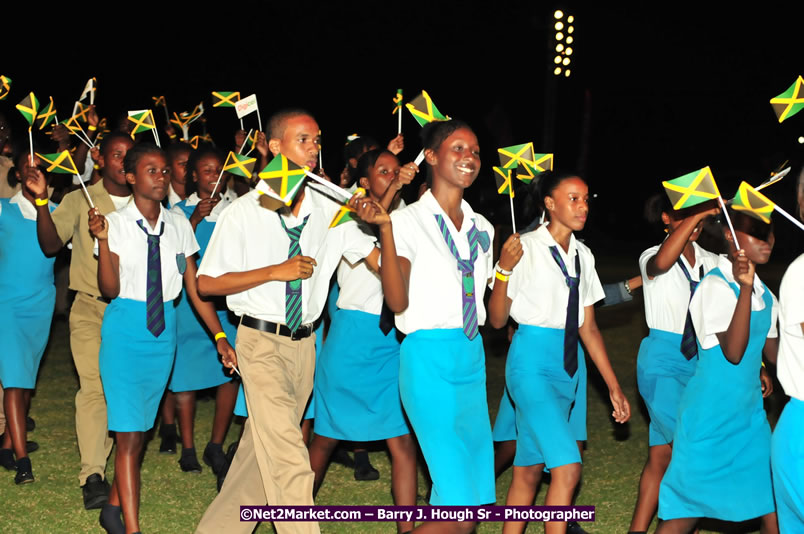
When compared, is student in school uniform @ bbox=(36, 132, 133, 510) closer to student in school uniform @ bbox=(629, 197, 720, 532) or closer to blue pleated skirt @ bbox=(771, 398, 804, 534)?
student in school uniform @ bbox=(629, 197, 720, 532)

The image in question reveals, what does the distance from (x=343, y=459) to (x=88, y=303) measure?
2127 mm

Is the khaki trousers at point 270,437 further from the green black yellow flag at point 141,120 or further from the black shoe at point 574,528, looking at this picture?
the green black yellow flag at point 141,120

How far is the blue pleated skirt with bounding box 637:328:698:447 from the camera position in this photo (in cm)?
540

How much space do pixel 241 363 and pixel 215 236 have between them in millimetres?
616

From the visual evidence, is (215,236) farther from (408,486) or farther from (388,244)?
(408,486)

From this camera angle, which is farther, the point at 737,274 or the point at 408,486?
the point at 408,486

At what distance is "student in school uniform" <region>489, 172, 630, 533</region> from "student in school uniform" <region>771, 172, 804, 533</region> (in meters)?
1.17

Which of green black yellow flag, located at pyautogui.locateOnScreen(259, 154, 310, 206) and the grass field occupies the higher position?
green black yellow flag, located at pyautogui.locateOnScreen(259, 154, 310, 206)

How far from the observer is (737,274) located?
4.29 metres

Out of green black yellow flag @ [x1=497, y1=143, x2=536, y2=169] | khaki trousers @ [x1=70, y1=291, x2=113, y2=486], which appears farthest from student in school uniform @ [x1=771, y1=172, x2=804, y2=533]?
khaki trousers @ [x1=70, y1=291, x2=113, y2=486]

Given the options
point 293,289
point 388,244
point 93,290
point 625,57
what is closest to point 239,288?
point 293,289

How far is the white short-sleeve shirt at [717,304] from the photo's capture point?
462 cm

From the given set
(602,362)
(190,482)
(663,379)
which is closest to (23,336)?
(190,482)

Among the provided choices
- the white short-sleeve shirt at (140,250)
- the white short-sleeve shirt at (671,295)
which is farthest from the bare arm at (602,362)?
the white short-sleeve shirt at (140,250)
